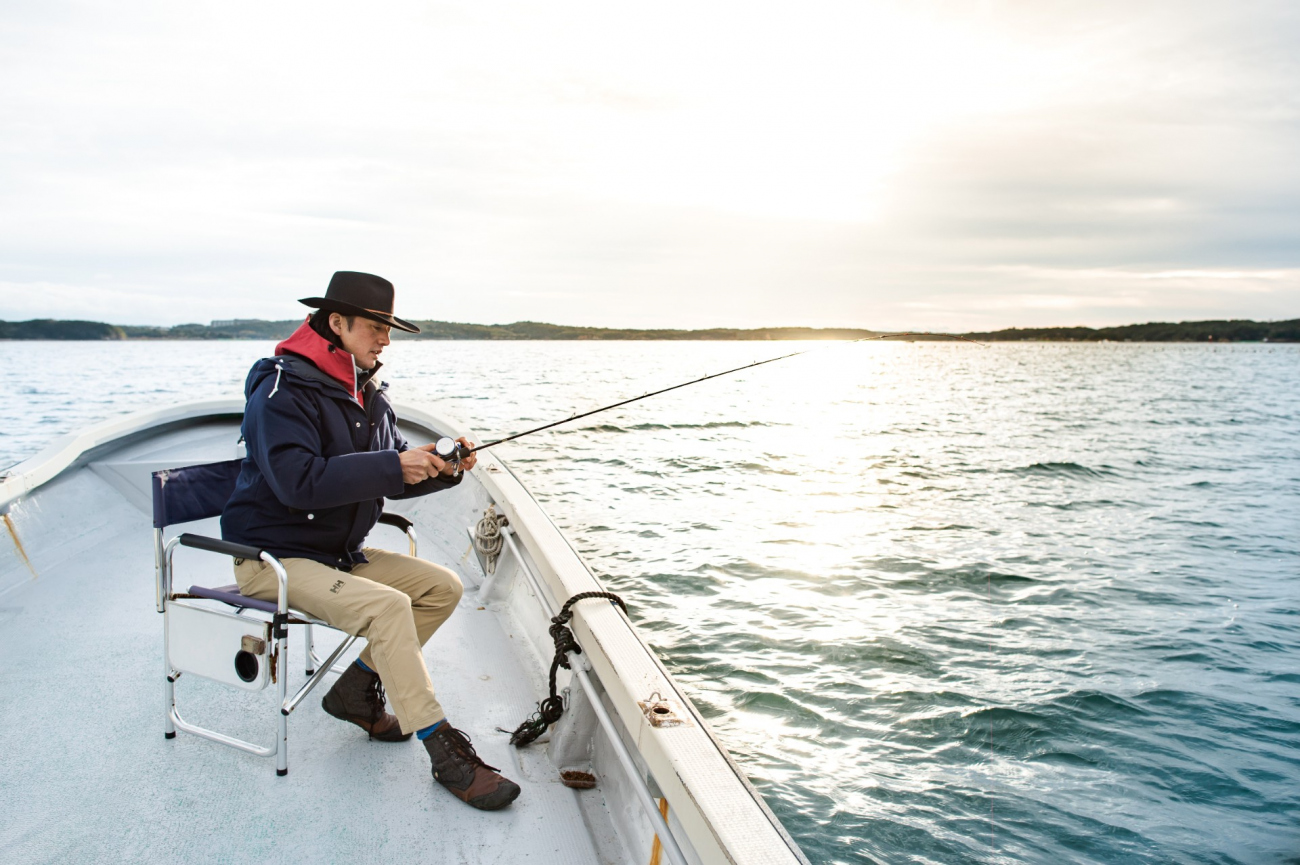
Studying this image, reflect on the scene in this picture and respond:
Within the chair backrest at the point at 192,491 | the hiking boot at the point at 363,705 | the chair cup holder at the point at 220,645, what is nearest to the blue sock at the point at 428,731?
the hiking boot at the point at 363,705

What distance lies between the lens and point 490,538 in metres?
3.93

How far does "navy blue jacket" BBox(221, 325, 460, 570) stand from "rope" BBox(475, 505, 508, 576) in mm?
1326

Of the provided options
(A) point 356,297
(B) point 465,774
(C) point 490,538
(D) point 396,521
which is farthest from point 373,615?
(C) point 490,538

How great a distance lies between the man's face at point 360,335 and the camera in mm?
2418

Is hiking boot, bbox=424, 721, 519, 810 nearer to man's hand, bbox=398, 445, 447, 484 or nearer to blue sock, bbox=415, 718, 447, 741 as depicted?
blue sock, bbox=415, 718, 447, 741

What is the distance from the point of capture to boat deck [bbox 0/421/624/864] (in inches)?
79.8

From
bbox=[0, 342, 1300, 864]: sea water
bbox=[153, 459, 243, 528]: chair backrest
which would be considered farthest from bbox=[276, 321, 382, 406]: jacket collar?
bbox=[0, 342, 1300, 864]: sea water

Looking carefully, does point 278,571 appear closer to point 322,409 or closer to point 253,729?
point 322,409

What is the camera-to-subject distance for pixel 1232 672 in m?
5.18

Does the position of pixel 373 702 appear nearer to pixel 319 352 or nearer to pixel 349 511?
pixel 349 511

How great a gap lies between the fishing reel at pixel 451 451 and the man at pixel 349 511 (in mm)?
36

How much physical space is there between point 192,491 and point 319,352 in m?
0.62

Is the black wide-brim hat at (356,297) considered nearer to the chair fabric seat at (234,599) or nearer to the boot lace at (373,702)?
the chair fabric seat at (234,599)

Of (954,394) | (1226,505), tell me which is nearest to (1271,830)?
(1226,505)
